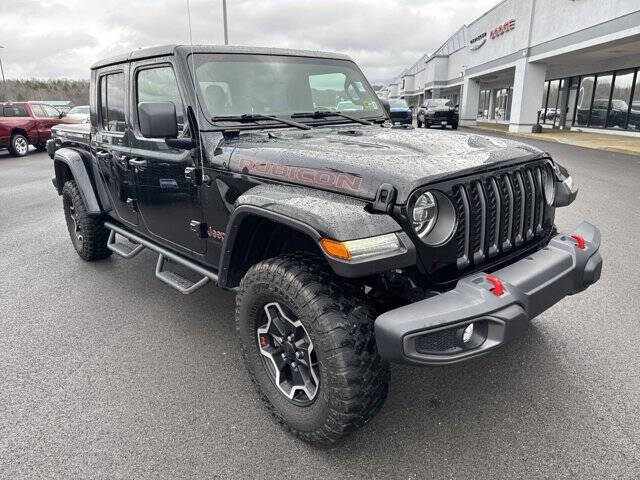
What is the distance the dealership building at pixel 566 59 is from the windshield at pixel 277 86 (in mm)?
14619

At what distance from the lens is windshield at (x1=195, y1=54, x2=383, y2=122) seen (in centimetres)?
304

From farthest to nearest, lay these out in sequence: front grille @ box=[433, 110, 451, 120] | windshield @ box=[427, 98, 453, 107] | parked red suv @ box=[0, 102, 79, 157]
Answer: windshield @ box=[427, 98, 453, 107] < front grille @ box=[433, 110, 451, 120] < parked red suv @ box=[0, 102, 79, 157]

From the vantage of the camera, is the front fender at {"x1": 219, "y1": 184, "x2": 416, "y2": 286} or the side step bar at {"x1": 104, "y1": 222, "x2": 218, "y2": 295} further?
the side step bar at {"x1": 104, "y1": 222, "x2": 218, "y2": 295}

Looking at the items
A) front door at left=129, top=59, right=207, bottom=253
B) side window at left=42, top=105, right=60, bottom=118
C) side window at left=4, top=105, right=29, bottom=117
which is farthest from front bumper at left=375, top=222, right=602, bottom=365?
side window at left=42, top=105, right=60, bottom=118

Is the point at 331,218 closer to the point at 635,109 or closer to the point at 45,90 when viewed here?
the point at 635,109

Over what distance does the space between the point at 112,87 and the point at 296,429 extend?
3.12 meters

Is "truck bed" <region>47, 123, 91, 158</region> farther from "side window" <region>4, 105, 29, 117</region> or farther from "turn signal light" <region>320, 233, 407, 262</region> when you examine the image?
"side window" <region>4, 105, 29, 117</region>

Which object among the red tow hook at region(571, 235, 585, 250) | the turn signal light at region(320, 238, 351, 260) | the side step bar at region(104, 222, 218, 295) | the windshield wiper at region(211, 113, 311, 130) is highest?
the windshield wiper at region(211, 113, 311, 130)

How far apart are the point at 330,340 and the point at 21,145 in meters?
17.7

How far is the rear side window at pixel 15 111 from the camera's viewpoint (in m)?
15.8

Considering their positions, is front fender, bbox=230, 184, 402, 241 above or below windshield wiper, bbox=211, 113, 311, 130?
below

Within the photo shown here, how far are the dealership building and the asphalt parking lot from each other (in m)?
15.2

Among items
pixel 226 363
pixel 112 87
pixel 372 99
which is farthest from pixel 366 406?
pixel 112 87

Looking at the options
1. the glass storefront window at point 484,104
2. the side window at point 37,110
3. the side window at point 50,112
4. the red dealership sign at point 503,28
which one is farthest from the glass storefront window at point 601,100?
the side window at point 37,110
